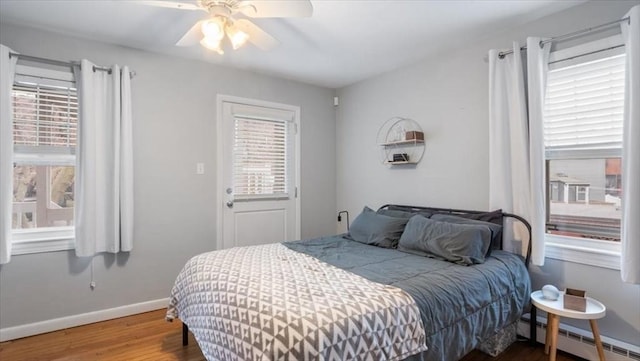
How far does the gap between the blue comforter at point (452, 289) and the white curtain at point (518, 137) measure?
351mm

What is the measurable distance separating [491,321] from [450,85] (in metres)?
2.10

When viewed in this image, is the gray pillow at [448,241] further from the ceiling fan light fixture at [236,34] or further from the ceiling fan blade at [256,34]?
the ceiling fan light fixture at [236,34]

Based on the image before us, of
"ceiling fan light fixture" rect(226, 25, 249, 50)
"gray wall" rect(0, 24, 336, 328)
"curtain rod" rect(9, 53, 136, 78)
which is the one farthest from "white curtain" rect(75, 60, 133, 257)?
"ceiling fan light fixture" rect(226, 25, 249, 50)

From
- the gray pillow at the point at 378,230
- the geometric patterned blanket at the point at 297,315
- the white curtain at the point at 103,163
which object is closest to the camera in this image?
the geometric patterned blanket at the point at 297,315

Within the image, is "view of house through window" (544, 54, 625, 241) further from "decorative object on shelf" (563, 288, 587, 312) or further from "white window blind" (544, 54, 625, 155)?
"decorative object on shelf" (563, 288, 587, 312)

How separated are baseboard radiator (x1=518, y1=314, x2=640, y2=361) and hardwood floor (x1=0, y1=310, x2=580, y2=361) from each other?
0.07 metres

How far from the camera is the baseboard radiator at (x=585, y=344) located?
2.09 meters

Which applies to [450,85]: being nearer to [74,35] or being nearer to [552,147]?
[552,147]

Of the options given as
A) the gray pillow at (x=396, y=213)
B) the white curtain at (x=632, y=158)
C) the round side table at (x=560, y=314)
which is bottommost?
the round side table at (x=560, y=314)

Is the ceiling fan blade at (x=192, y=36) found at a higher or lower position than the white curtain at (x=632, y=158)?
higher

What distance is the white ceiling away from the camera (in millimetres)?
2320

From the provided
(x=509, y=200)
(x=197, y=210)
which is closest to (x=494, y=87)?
(x=509, y=200)

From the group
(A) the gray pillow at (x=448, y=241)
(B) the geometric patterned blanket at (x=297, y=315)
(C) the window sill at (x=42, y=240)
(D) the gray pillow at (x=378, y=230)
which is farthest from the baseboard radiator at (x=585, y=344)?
(C) the window sill at (x=42, y=240)

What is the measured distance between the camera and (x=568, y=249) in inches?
92.9
